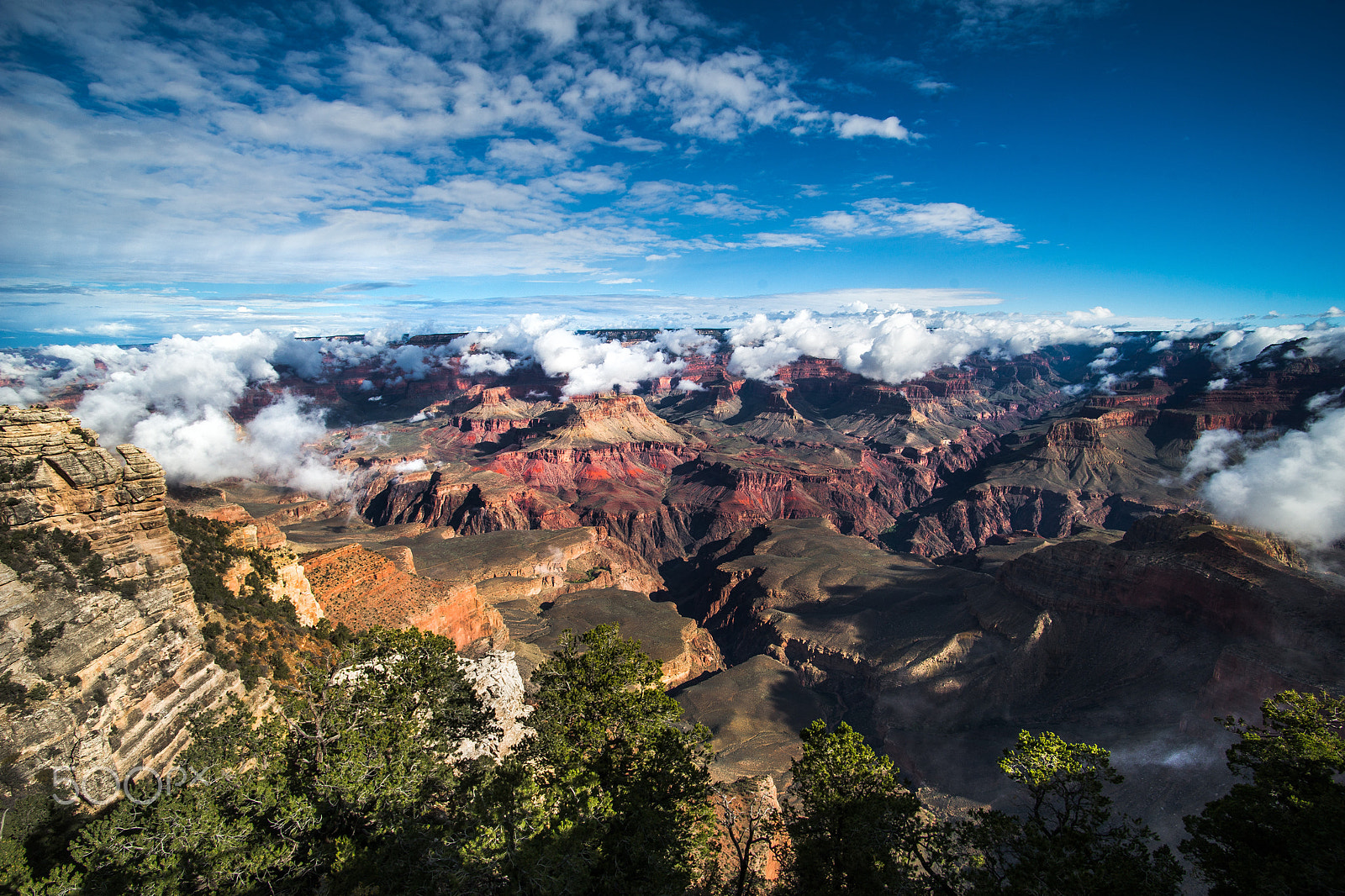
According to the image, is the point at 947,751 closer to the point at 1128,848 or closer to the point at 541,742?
the point at 1128,848

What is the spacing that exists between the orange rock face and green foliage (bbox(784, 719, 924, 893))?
35089 mm

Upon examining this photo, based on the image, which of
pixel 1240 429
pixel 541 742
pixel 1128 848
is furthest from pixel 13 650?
pixel 1240 429

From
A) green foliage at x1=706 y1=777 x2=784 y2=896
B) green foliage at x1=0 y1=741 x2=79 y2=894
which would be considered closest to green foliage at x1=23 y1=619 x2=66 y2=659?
green foliage at x1=0 y1=741 x2=79 y2=894

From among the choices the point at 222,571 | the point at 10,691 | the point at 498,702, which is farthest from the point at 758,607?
the point at 10,691

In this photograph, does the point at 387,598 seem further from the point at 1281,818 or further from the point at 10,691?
the point at 1281,818

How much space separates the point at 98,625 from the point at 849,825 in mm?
26772

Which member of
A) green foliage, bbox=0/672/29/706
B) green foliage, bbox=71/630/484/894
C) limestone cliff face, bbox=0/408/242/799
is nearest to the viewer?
green foliage, bbox=71/630/484/894

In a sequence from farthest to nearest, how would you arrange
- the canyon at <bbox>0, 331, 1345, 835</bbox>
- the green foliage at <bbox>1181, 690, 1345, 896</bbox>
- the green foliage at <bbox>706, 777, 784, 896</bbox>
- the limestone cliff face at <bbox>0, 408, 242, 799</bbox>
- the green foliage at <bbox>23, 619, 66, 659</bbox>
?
the green foliage at <bbox>706, 777, 784, 896</bbox> → the canyon at <bbox>0, 331, 1345, 835</bbox> → the green foliage at <bbox>23, 619, 66, 659</bbox> → the limestone cliff face at <bbox>0, 408, 242, 799</bbox> → the green foliage at <bbox>1181, 690, 1345, 896</bbox>

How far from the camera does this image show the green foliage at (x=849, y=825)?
17.6 m

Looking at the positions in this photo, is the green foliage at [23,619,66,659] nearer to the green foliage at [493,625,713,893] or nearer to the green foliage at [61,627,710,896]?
the green foliage at [61,627,710,896]

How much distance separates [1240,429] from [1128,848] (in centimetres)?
23487

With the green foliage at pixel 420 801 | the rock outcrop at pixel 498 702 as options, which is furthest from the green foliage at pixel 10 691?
the rock outcrop at pixel 498 702

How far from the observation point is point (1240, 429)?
172750mm

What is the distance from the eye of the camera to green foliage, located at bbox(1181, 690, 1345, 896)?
44.7ft
